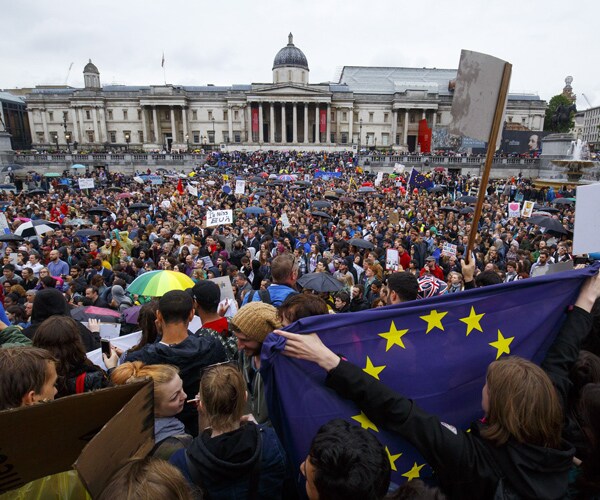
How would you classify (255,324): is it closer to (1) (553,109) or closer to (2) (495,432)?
(2) (495,432)

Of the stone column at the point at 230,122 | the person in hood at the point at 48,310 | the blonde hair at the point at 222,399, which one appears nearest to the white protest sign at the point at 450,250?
the person in hood at the point at 48,310

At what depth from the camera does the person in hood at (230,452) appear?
7.16ft

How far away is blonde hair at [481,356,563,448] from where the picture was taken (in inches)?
83.1

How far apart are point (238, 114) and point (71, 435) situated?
8198 centimetres

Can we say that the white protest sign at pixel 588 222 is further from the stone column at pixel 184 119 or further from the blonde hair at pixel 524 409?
the stone column at pixel 184 119

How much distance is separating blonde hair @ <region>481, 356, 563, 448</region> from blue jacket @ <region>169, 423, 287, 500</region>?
1.18m

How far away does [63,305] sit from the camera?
15.4ft

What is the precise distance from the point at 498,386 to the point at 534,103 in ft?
318

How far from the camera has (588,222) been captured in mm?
3480

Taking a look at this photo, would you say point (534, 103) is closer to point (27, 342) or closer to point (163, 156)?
point (163, 156)

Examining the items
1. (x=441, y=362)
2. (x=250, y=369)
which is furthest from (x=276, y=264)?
(x=441, y=362)

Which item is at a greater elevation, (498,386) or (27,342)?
(498,386)

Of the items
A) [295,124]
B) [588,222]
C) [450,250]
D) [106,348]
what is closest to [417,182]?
[450,250]

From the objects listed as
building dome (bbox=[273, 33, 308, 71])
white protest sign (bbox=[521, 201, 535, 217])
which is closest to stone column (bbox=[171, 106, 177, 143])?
building dome (bbox=[273, 33, 308, 71])
